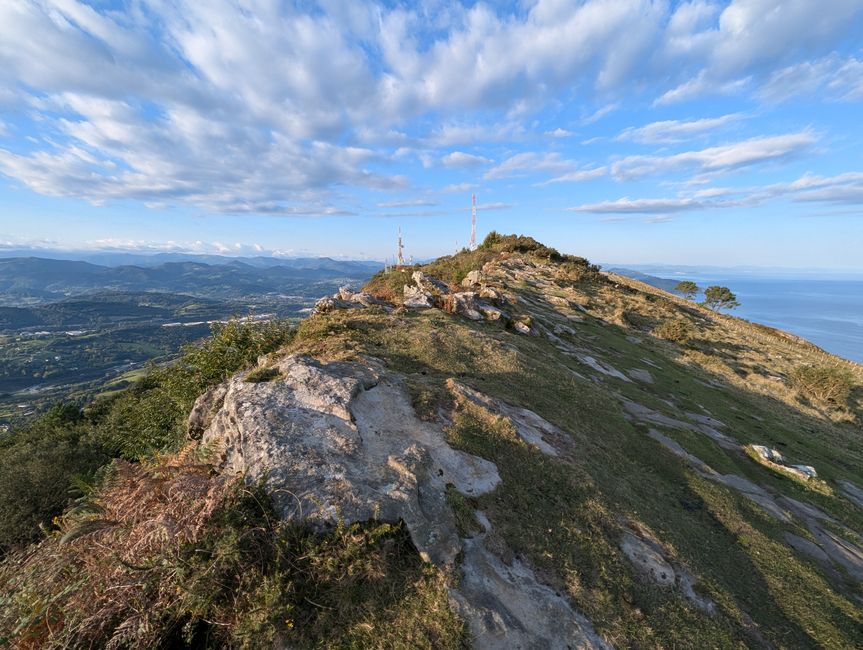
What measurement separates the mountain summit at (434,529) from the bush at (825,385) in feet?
70.7

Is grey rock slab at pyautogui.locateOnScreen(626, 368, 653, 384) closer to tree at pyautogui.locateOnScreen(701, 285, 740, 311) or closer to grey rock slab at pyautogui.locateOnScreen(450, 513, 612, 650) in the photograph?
grey rock slab at pyautogui.locateOnScreen(450, 513, 612, 650)

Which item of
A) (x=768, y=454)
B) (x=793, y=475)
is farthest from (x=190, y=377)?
(x=793, y=475)

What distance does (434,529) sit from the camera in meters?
6.22

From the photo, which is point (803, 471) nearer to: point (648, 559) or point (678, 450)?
point (678, 450)

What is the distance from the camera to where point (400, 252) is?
196 ft

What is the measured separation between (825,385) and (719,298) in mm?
60024

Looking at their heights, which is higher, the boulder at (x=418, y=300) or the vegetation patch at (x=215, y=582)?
the boulder at (x=418, y=300)

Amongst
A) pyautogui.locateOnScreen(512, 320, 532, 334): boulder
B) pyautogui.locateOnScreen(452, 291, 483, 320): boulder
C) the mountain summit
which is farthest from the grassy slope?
pyautogui.locateOnScreen(452, 291, 483, 320): boulder

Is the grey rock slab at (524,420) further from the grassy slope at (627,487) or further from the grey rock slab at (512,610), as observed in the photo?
the grey rock slab at (512,610)

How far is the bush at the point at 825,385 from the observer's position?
29688 millimetres

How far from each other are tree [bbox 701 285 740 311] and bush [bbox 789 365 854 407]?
2198 inches

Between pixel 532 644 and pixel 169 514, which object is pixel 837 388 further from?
pixel 169 514

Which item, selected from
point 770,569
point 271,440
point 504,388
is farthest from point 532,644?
point 504,388

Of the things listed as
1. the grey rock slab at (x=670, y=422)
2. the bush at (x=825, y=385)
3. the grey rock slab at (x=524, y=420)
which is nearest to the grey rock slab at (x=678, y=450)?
the grey rock slab at (x=670, y=422)
